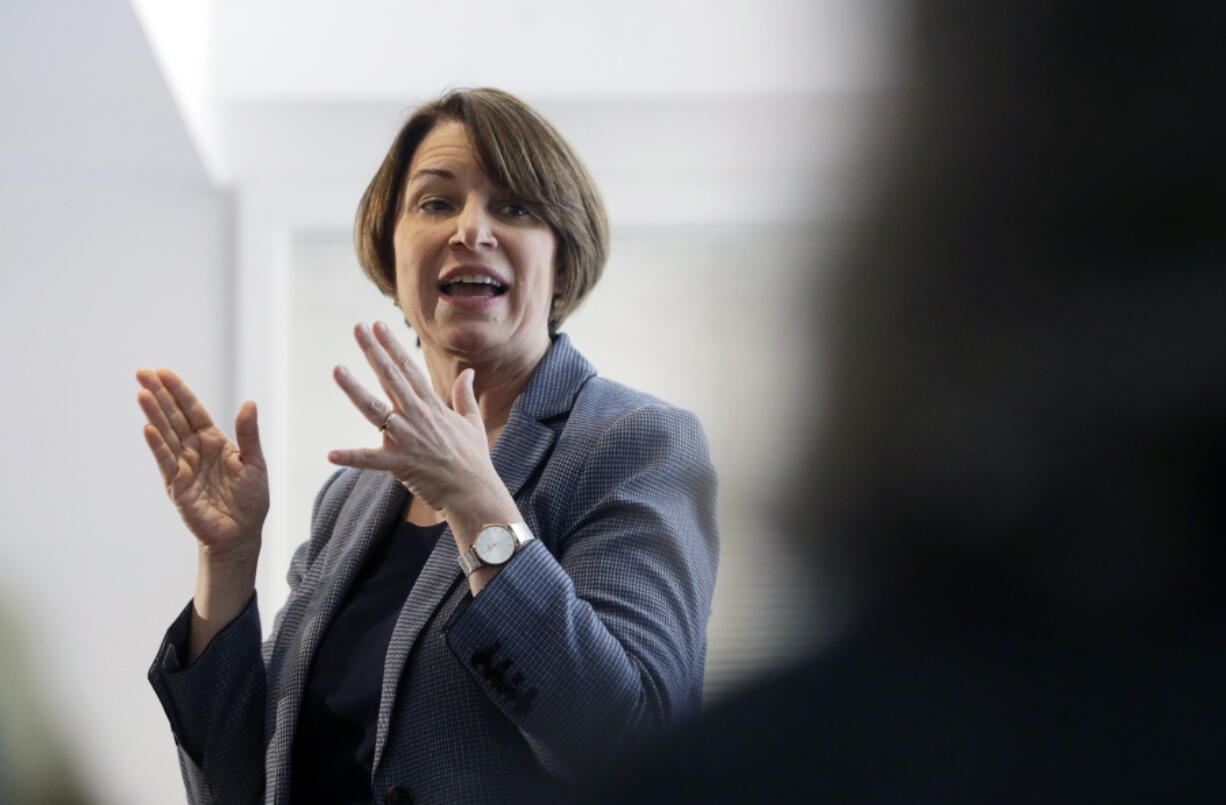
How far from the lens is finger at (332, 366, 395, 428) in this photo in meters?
0.96

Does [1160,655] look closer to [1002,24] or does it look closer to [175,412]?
[1002,24]

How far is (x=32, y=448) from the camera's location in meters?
3.35

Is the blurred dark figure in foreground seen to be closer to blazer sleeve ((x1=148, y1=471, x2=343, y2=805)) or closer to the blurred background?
blazer sleeve ((x1=148, y1=471, x2=343, y2=805))

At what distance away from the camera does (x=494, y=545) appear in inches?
40.0

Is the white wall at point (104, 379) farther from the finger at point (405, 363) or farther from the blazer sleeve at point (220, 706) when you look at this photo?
the finger at point (405, 363)

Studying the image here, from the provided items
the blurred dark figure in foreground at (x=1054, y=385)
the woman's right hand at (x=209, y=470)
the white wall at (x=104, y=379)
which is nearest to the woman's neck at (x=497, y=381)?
the woman's right hand at (x=209, y=470)

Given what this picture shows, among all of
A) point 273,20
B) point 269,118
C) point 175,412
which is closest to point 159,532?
point 269,118

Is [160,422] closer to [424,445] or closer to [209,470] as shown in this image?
[209,470]

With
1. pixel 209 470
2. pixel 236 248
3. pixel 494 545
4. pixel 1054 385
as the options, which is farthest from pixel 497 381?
pixel 236 248

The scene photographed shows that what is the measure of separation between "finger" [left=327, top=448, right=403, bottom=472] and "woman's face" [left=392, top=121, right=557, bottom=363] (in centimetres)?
36

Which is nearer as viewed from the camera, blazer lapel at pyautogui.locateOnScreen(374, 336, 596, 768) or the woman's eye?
blazer lapel at pyautogui.locateOnScreen(374, 336, 596, 768)

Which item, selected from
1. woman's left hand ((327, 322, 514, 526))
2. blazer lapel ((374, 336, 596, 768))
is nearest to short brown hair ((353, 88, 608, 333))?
blazer lapel ((374, 336, 596, 768))

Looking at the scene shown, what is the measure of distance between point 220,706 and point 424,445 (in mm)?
366

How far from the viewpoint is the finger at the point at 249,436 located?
1239 millimetres
